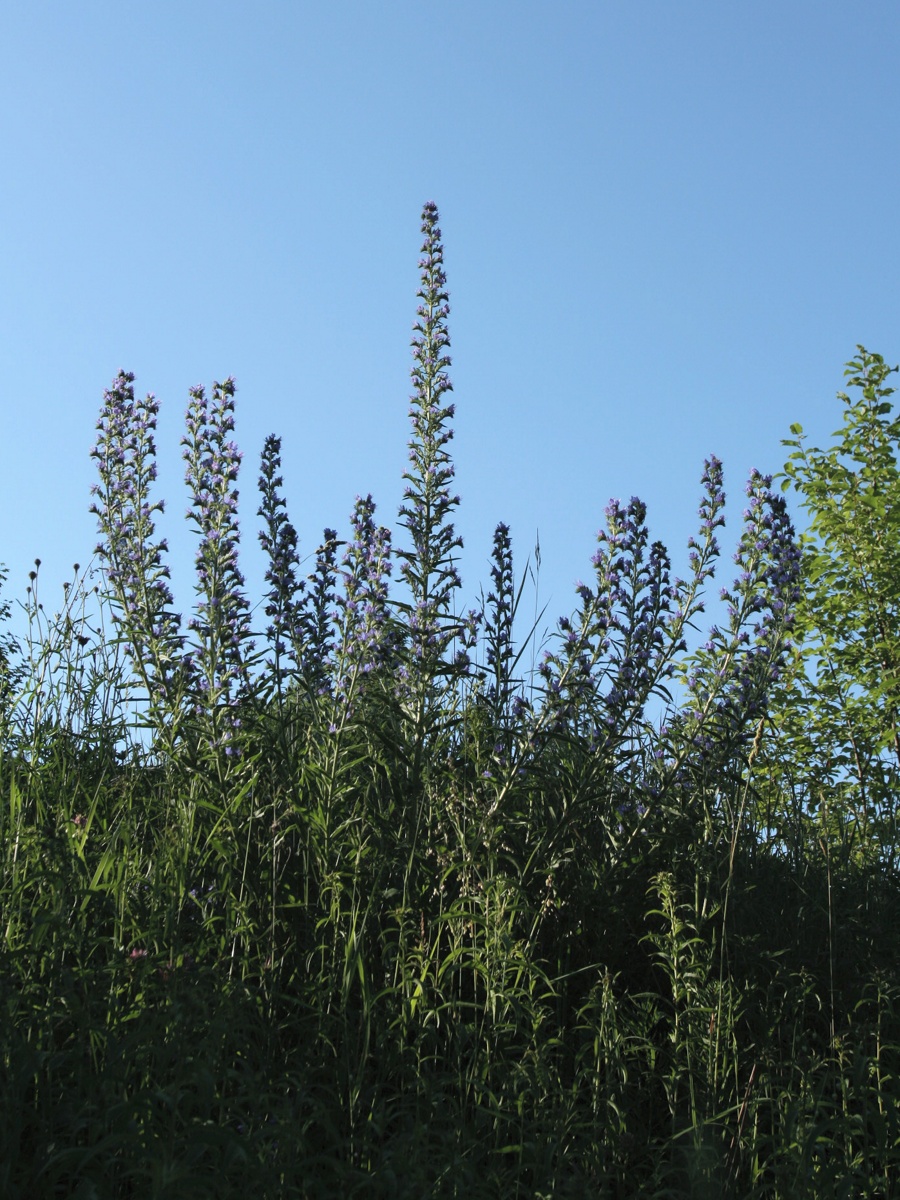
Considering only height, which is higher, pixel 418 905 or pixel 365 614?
pixel 365 614

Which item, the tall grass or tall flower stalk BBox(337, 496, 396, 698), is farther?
tall flower stalk BBox(337, 496, 396, 698)

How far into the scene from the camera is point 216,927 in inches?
170

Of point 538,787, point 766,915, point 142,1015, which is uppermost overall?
point 538,787

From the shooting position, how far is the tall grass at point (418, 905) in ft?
10.8

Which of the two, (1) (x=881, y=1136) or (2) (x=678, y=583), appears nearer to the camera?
(1) (x=881, y=1136)

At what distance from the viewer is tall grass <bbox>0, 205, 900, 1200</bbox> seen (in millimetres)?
3285

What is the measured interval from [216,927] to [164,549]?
236 centimetres

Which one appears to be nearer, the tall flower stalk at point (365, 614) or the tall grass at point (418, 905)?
the tall grass at point (418, 905)

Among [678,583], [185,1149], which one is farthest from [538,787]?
[185,1149]

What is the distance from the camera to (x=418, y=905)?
437cm

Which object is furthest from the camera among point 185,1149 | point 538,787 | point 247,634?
point 247,634

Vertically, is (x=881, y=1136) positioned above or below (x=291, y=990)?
below

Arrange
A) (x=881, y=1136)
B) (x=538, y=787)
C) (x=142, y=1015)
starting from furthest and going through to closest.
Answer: (x=538, y=787) → (x=881, y=1136) → (x=142, y=1015)

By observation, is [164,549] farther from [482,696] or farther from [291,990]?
[291,990]
